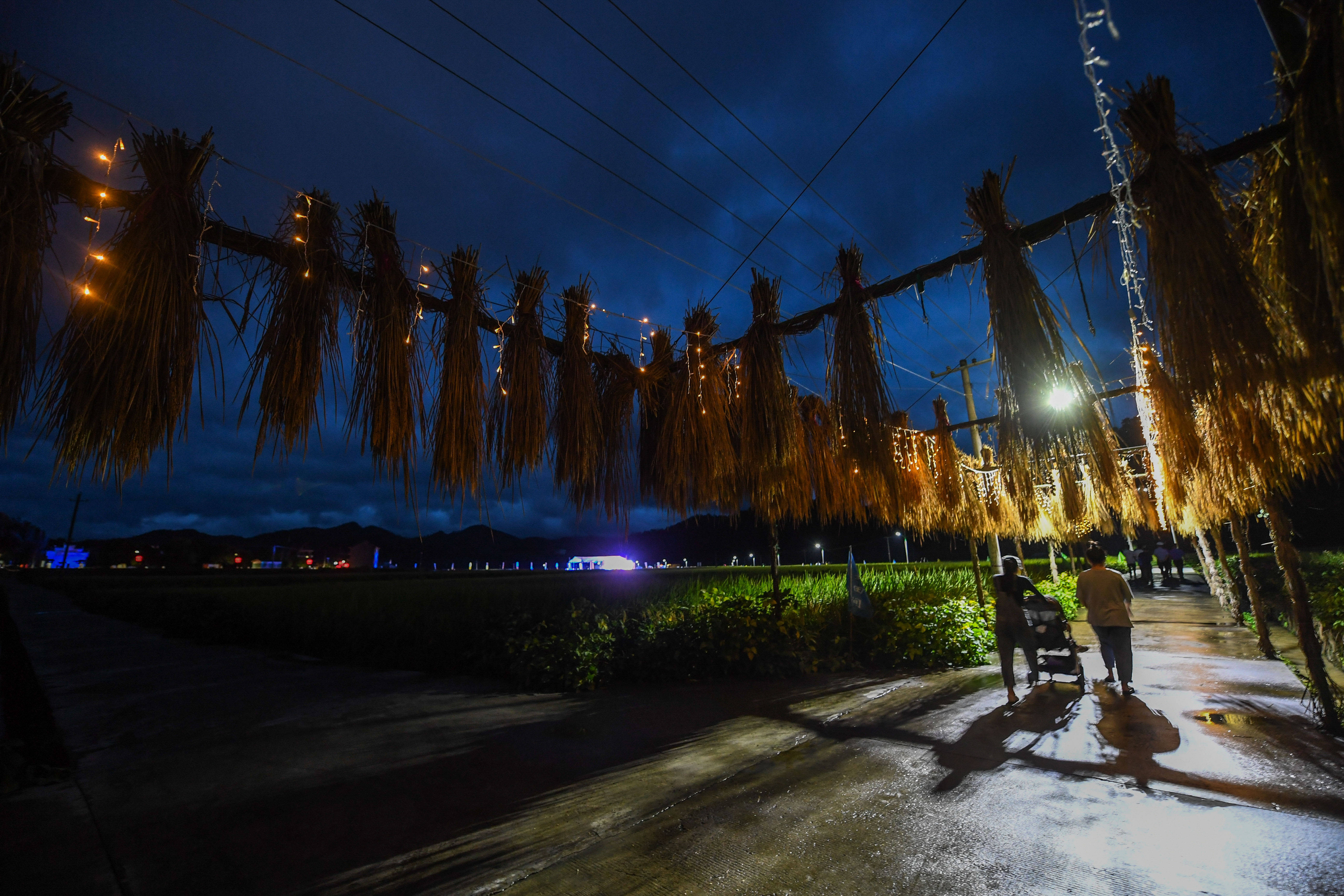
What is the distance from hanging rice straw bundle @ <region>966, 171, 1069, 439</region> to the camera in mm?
2936

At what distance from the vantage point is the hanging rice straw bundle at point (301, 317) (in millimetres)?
2693

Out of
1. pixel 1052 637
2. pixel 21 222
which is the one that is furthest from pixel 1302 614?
pixel 21 222

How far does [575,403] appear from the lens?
396 cm

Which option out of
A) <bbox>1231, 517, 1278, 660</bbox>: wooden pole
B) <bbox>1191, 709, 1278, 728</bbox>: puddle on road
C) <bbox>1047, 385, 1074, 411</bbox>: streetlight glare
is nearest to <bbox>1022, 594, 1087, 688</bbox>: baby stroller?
<bbox>1191, 709, 1278, 728</bbox>: puddle on road

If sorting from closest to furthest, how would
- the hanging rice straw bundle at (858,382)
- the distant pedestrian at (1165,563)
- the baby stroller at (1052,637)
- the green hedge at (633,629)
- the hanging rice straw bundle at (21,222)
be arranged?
the hanging rice straw bundle at (21,222)
the hanging rice straw bundle at (858,382)
the baby stroller at (1052,637)
the green hedge at (633,629)
the distant pedestrian at (1165,563)

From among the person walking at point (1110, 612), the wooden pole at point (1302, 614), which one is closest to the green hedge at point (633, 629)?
the person walking at point (1110, 612)

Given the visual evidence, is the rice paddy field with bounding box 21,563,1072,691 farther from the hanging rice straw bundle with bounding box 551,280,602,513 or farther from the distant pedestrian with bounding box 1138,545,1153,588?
the distant pedestrian with bounding box 1138,545,1153,588

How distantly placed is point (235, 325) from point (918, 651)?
7851 mm

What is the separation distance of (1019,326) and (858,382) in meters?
1.00

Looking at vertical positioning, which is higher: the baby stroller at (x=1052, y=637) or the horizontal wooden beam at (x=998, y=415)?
the horizontal wooden beam at (x=998, y=415)

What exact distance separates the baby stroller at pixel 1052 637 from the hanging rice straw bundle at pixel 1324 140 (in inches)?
195

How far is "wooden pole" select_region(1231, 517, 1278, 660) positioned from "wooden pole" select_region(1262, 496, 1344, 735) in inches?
96.0

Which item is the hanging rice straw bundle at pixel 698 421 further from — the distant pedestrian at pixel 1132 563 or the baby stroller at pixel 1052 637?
the distant pedestrian at pixel 1132 563

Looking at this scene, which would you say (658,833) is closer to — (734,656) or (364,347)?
(364,347)
